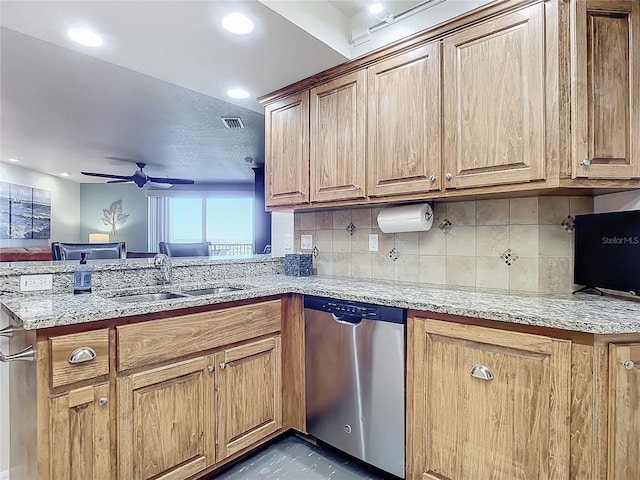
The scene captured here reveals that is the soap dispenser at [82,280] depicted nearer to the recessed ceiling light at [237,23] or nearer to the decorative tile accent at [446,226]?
the recessed ceiling light at [237,23]

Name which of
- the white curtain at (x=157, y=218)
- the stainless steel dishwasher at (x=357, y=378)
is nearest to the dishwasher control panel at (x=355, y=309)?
the stainless steel dishwasher at (x=357, y=378)

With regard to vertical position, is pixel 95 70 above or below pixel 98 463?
above

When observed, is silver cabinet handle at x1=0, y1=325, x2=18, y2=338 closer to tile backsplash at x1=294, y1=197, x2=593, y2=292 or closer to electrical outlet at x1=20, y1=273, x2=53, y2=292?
electrical outlet at x1=20, y1=273, x2=53, y2=292

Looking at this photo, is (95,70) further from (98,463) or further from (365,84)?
(98,463)

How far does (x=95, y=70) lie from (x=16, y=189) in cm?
502

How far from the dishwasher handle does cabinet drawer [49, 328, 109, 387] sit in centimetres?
102

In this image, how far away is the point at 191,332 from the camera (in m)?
1.61

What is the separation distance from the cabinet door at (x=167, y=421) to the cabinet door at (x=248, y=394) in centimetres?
6

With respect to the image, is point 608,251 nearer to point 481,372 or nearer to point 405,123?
point 481,372

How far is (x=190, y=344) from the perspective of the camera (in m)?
1.61

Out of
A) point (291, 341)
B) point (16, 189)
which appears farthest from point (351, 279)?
point (16, 189)

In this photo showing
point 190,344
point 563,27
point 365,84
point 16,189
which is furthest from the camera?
point 16,189

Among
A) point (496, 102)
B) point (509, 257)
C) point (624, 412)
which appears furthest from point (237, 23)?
point (624, 412)

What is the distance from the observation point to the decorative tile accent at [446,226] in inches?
80.0
